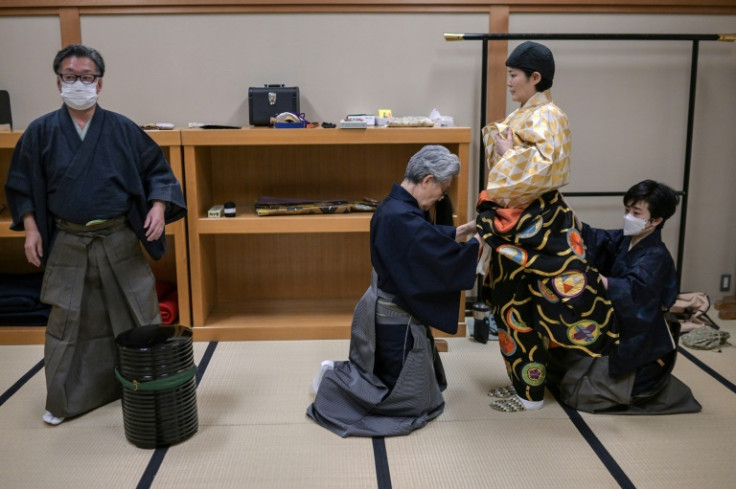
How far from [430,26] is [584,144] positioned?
46.7 inches

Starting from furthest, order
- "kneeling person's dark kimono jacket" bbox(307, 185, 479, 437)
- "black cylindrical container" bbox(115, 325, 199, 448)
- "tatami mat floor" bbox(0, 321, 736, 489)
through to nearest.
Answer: "kneeling person's dark kimono jacket" bbox(307, 185, 479, 437) → "black cylindrical container" bbox(115, 325, 199, 448) → "tatami mat floor" bbox(0, 321, 736, 489)

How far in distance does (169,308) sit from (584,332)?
2305 millimetres

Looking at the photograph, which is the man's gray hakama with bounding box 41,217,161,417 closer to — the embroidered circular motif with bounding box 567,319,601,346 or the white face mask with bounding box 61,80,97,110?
the white face mask with bounding box 61,80,97,110

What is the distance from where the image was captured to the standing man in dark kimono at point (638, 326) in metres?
2.94

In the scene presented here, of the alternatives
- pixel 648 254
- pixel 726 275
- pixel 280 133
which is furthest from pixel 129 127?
pixel 726 275

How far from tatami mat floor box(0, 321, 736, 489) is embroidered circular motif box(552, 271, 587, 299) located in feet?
1.89

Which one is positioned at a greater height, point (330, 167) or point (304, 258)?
point (330, 167)

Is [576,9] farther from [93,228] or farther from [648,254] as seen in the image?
[93,228]

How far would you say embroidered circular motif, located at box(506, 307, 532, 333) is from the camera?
9.93ft

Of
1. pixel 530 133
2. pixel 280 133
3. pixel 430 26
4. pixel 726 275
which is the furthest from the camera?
pixel 726 275

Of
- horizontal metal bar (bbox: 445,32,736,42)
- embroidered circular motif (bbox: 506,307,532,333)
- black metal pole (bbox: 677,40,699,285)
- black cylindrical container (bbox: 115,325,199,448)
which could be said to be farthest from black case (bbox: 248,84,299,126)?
black metal pole (bbox: 677,40,699,285)

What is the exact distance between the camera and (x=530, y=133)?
2795 millimetres

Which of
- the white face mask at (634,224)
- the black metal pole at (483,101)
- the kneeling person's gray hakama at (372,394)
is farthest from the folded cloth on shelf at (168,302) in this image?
the white face mask at (634,224)

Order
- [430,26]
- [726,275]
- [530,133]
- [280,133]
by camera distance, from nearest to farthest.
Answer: [530,133] → [280,133] → [430,26] → [726,275]
